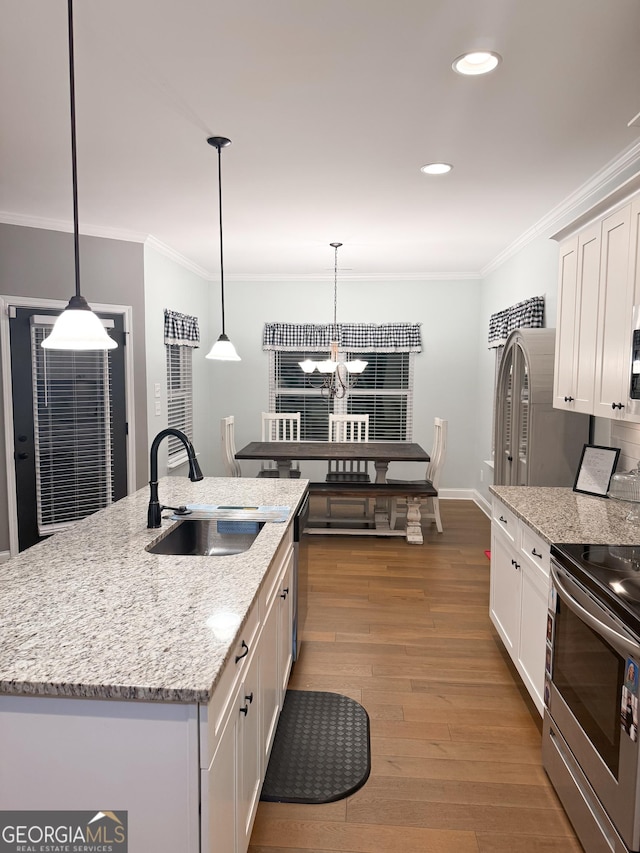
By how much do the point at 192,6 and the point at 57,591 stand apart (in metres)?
1.83

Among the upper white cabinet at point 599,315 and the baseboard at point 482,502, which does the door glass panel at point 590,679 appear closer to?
the upper white cabinet at point 599,315

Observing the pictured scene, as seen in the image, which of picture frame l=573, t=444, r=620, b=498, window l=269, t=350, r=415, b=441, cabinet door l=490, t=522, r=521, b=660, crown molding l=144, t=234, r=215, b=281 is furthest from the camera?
window l=269, t=350, r=415, b=441

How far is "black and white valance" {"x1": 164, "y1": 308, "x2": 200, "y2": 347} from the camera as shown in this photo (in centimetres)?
552

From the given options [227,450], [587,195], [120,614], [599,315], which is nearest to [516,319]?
[587,195]

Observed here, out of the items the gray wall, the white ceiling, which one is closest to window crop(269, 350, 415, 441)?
the gray wall

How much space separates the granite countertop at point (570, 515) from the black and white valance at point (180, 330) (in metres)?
3.55

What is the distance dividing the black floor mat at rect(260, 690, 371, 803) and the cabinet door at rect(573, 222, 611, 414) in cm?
182

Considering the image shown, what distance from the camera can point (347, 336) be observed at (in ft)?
22.5

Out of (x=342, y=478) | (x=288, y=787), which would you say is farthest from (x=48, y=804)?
(x=342, y=478)

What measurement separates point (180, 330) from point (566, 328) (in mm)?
3846

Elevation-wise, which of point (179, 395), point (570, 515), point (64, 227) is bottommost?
point (570, 515)

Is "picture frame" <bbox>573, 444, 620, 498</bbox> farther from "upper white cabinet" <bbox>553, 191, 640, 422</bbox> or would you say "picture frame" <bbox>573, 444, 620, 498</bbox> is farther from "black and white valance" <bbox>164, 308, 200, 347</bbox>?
"black and white valance" <bbox>164, 308, 200, 347</bbox>

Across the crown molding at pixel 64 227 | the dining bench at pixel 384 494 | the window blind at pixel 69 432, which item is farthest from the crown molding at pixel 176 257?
the dining bench at pixel 384 494

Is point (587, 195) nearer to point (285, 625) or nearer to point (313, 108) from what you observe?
point (313, 108)
